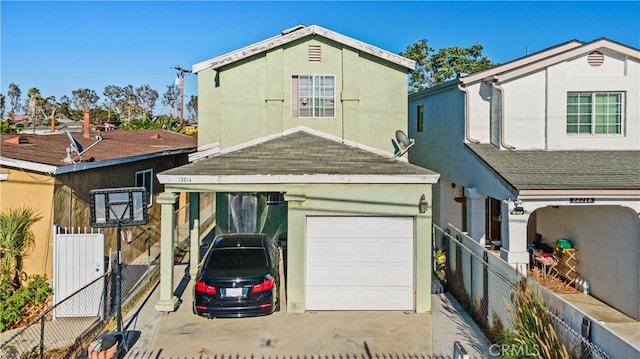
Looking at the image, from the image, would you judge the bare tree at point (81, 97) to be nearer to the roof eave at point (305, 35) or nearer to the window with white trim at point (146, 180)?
the window with white trim at point (146, 180)

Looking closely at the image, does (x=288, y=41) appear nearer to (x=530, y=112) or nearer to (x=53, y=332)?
(x=530, y=112)

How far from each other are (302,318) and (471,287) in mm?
3596

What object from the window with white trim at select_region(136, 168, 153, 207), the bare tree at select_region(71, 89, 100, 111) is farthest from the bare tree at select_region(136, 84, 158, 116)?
the window with white trim at select_region(136, 168, 153, 207)

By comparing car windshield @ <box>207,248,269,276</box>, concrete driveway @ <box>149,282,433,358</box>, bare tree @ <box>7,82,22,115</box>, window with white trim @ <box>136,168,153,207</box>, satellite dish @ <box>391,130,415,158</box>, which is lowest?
concrete driveway @ <box>149,282,433,358</box>

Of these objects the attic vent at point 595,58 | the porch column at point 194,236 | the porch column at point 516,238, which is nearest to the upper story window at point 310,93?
the porch column at point 194,236

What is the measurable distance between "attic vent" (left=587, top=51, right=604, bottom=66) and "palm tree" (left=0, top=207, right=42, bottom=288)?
46.9 ft

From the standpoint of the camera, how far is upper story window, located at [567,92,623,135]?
1344cm

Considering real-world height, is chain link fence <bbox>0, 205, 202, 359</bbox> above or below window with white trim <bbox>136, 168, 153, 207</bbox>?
below

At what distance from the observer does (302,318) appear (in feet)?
32.8

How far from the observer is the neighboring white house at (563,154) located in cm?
1107

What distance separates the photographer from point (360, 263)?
10477 mm

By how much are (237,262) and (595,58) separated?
1094 cm

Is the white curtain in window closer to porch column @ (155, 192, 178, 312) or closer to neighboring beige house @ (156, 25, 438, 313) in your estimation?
neighboring beige house @ (156, 25, 438, 313)

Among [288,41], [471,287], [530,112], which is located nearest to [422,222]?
[471,287]
